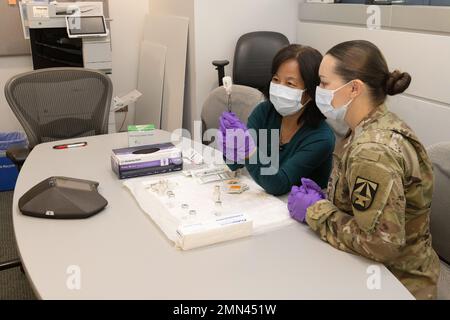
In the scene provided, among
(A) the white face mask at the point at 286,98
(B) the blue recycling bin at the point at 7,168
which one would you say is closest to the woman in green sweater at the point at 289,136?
(A) the white face mask at the point at 286,98

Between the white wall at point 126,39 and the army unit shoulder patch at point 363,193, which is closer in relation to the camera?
the army unit shoulder patch at point 363,193

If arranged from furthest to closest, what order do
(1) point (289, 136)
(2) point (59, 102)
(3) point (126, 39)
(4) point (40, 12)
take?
1. (3) point (126, 39)
2. (4) point (40, 12)
3. (2) point (59, 102)
4. (1) point (289, 136)

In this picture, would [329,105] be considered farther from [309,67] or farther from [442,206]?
[442,206]

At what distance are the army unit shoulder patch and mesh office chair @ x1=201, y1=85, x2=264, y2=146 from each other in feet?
3.83

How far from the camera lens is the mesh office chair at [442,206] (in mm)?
1447

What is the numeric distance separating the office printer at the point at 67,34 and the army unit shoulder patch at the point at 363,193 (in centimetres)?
257

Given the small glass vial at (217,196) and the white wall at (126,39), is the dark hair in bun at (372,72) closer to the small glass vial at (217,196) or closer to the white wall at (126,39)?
the small glass vial at (217,196)

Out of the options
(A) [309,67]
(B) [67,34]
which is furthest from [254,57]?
(A) [309,67]

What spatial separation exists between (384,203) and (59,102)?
1.90 meters

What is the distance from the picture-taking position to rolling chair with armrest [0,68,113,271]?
2.32m

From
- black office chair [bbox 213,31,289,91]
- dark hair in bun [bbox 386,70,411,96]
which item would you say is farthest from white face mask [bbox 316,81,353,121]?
black office chair [bbox 213,31,289,91]

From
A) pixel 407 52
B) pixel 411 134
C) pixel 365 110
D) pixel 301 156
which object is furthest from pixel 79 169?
pixel 407 52

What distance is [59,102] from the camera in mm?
2426

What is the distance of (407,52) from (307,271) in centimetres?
187
